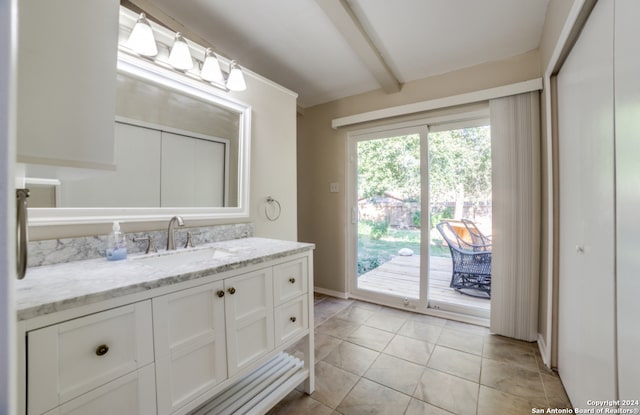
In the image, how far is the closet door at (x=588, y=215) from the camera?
1058 millimetres

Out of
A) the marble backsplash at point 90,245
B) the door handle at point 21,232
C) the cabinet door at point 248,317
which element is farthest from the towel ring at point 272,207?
the door handle at point 21,232

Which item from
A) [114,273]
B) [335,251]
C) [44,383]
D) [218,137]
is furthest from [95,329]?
[335,251]

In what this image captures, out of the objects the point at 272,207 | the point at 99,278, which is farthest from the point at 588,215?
the point at 99,278

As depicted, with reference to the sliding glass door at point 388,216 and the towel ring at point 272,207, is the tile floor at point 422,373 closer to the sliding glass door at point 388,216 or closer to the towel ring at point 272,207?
the sliding glass door at point 388,216

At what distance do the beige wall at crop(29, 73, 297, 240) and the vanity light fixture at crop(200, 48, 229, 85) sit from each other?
0.21 meters

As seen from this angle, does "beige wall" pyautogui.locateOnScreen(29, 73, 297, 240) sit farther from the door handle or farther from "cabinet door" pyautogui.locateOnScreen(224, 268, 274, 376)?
the door handle

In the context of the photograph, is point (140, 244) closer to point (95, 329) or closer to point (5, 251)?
point (95, 329)

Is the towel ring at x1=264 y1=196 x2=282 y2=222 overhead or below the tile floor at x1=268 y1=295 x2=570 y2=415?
overhead

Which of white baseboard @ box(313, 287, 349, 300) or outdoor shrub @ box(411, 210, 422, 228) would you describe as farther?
white baseboard @ box(313, 287, 349, 300)

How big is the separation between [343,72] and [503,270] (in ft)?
7.52

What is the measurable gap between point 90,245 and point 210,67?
4.14 feet

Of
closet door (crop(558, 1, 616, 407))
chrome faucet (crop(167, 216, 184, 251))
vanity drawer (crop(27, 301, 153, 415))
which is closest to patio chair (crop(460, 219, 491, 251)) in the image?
closet door (crop(558, 1, 616, 407))

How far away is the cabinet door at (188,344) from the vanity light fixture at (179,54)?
135cm

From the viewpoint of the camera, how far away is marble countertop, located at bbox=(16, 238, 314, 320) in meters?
0.73
